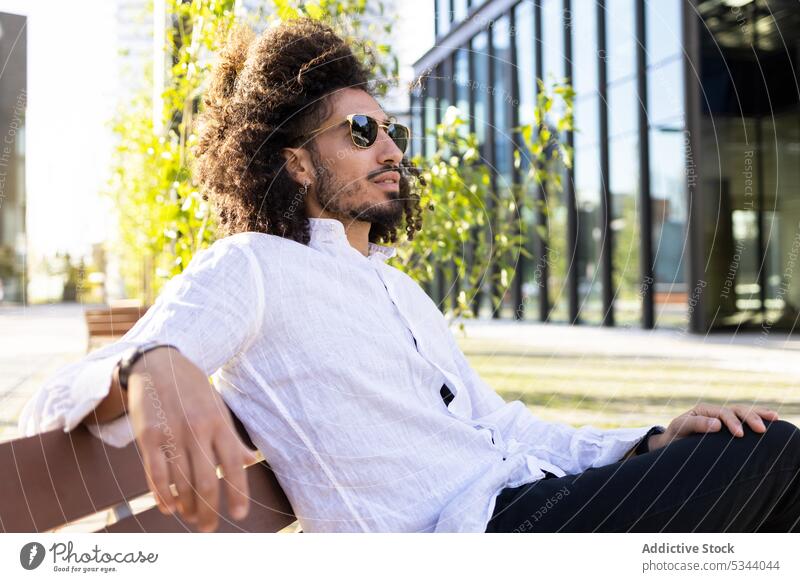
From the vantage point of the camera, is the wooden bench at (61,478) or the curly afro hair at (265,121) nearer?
the wooden bench at (61,478)

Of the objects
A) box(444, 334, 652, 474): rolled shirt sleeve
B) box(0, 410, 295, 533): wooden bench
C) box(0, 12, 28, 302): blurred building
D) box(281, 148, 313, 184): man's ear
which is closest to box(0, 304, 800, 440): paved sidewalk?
box(0, 12, 28, 302): blurred building

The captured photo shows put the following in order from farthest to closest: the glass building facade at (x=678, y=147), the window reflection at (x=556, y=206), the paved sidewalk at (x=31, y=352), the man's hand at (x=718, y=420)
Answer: the window reflection at (x=556, y=206) → the glass building facade at (x=678, y=147) → the paved sidewalk at (x=31, y=352) → the man's hand at (x=718, y=420)

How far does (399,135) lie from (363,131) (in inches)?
5.6

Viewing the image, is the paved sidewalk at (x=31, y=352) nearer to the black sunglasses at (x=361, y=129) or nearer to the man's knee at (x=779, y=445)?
the black sunglasses at (x=361, y=129)

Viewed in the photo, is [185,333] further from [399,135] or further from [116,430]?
[399,135]

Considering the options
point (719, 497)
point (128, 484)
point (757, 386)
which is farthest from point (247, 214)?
point (757, 386)

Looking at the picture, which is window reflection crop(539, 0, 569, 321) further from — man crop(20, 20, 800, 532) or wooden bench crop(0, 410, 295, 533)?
wooden bench crop(0, 410, 295, 533)

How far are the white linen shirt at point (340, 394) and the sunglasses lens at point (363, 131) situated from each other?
0.58ft

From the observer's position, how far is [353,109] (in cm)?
166

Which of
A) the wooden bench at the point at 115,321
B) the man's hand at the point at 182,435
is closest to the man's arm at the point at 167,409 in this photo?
the man's hand at the point at 182,435

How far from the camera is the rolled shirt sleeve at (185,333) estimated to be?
1.00 metres
